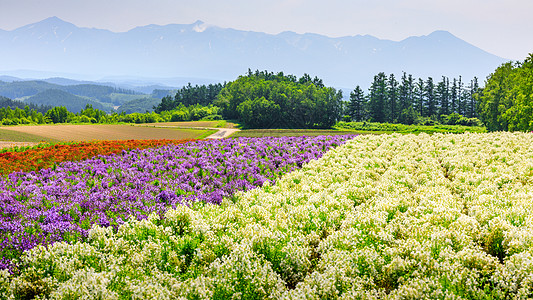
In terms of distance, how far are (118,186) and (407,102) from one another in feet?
409

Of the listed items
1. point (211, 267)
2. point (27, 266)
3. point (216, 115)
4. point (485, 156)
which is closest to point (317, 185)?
point (211, 267)

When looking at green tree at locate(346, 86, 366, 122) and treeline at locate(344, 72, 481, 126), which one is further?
green tree at locate(346, 86, 366, 122)

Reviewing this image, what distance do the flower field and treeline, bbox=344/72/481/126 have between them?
103397 mm

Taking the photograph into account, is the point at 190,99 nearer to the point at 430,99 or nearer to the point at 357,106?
the point at 357,106

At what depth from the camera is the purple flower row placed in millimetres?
8266

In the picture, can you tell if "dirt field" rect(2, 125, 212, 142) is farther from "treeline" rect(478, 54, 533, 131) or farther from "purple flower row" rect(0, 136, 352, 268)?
"treeline" rect(478, 54, 533, 131)

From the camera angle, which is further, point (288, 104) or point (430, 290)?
point (288, 104)

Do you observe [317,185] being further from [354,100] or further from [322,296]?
[354,100]

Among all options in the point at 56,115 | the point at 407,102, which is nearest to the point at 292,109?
the point at 407,102

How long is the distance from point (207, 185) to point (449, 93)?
431 ft

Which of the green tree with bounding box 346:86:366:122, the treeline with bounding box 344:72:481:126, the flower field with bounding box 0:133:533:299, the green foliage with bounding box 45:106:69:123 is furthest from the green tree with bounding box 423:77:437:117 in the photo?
the green foliage with bounding box 45:106:69:123

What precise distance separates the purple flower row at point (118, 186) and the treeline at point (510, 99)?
147 feet

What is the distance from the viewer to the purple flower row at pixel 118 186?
27.1 feet

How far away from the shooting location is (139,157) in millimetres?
18391
